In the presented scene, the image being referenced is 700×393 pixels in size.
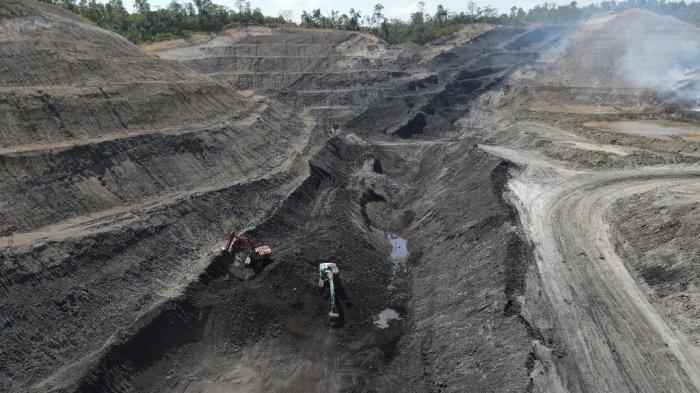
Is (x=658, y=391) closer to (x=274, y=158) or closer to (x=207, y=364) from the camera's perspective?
(x=207, y=364)

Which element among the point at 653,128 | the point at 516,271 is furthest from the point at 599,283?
the point at 653,128

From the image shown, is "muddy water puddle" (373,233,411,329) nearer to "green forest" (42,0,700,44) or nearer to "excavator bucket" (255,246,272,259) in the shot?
"excavator bucket" (255,246,272,259)

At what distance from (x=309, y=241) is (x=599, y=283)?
14.0 metres

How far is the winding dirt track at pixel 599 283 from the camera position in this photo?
15594 mm

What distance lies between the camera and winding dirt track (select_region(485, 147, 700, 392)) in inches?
614

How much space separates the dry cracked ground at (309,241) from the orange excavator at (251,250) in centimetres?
57

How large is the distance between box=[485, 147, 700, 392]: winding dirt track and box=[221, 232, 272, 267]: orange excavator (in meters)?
12.8

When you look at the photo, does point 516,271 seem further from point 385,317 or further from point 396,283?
point 396,283

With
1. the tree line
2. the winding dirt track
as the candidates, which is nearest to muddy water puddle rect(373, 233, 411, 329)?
the winding dirt track

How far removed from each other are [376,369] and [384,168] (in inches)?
912

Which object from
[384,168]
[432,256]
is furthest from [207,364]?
[384,168]

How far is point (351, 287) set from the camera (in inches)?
920

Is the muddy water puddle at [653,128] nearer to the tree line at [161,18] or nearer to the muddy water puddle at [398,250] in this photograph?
the muddy water puddle at [398,250]

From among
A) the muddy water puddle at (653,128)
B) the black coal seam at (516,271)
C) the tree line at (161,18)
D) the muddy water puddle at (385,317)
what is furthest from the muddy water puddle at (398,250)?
the tree line at (161,18)
